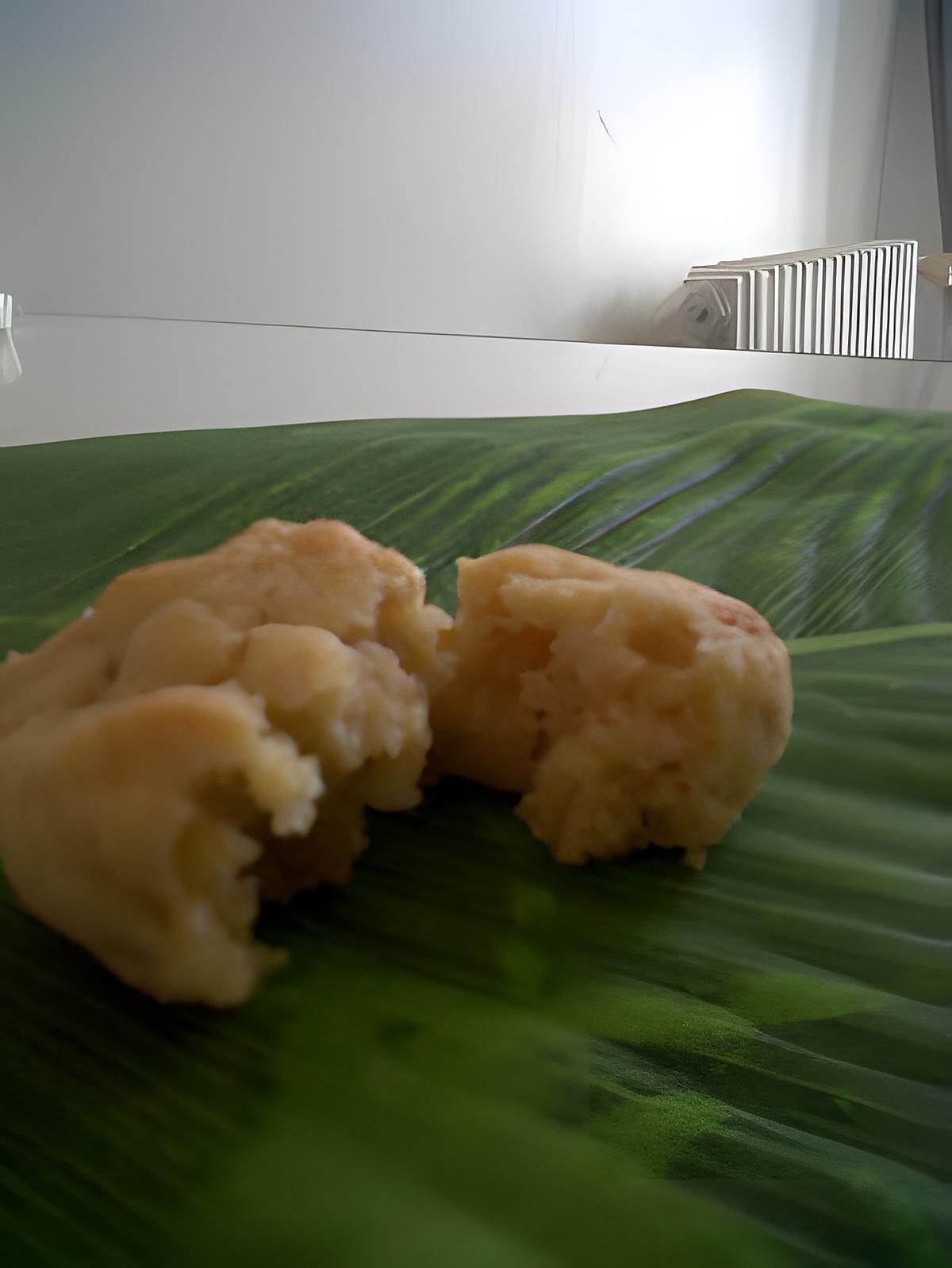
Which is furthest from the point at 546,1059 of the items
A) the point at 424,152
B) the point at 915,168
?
the point at 915,168

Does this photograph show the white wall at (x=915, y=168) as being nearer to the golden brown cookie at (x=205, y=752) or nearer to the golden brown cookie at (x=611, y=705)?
the golden brown cookie at (x=611, y=705)

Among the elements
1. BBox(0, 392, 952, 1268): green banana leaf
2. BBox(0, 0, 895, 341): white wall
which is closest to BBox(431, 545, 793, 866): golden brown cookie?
BBox(0, 392, 952, 1268): green banana leaf

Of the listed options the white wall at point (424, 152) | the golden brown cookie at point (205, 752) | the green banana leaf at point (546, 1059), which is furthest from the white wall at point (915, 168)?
the golden brown cookie at point (205, 752)

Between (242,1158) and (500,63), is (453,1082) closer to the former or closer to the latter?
(242,1158)

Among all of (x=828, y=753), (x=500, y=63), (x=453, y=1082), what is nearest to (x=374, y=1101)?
(x=453, y=1082)

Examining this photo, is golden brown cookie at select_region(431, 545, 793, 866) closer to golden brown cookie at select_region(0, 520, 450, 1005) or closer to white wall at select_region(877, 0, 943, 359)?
golden brown cookie at select_region(0, 520, 450, 1005)

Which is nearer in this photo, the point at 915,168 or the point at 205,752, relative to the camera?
→ the point at 205,752

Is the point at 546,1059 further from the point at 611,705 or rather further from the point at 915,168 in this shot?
the point at 915,168
